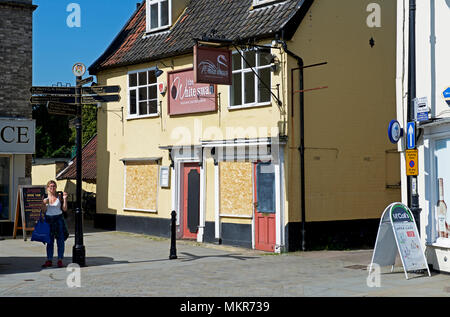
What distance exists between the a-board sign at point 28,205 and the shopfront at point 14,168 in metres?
0.83

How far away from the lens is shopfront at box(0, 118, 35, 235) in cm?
1925

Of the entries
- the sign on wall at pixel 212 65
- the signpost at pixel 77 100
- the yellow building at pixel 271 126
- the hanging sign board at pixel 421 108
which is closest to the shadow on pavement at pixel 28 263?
the signpost at pixel 77 100

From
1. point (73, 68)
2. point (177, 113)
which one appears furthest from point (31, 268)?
point (177, 113)

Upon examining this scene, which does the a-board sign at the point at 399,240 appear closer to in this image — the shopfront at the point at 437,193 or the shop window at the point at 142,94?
the shopfront at the point at 437,193

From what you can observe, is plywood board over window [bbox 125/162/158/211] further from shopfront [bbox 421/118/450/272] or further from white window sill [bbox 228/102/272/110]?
shopfront [bbox 421/118/450/272]

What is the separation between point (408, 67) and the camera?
493 inches

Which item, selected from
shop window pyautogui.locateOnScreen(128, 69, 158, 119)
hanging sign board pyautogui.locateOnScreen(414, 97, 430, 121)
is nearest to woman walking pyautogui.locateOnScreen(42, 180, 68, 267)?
shop window pyautogui.locateOnScreen(128, 69, 158, 119)

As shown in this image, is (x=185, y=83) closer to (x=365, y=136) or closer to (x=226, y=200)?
(x=226, y=200)

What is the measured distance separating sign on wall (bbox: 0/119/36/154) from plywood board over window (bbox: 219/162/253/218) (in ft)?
20.4

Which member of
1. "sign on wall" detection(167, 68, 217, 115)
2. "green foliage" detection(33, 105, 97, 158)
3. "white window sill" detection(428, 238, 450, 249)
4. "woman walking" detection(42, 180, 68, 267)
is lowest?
"white window sill" detection(428, 238, 450, 249)

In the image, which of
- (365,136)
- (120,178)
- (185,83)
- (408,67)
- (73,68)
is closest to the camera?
(408,67)

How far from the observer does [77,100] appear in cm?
1340

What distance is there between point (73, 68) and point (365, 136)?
8155 mm

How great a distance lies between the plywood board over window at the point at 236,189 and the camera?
1673 centimetres
